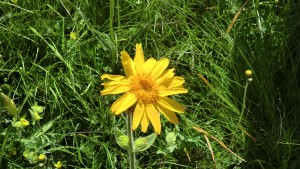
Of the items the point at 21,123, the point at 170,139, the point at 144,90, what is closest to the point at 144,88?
the point at 144,90

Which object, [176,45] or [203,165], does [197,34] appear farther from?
[203,165]

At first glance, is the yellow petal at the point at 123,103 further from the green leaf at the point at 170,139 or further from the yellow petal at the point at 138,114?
the green leaf at the point at 170,139

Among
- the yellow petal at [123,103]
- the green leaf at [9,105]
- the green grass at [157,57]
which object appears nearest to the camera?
the yellow petal at [123,103]

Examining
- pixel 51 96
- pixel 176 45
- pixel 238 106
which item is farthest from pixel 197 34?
pixel 51 96

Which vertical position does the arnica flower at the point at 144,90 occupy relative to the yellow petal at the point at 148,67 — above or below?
below

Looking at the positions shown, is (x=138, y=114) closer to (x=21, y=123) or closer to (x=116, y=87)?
(x=116, y=87)

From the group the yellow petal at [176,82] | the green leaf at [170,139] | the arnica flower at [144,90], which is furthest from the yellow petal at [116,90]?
the green leaf at [170,139]
